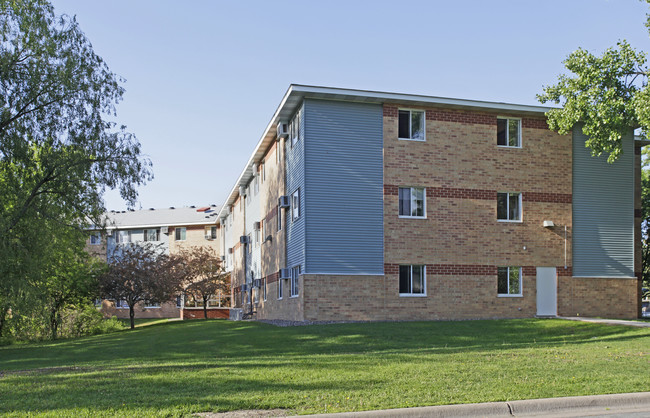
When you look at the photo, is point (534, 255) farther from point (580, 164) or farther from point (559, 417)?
point (559, 417)

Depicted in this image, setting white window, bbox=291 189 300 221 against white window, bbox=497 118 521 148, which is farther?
white window, bbox=497 118 521 148

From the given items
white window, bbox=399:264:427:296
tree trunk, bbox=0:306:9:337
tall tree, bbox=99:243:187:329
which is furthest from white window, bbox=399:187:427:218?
tall tree, bbox=99:243:187:329

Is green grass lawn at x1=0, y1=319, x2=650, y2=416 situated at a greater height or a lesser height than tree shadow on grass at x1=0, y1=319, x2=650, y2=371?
greater

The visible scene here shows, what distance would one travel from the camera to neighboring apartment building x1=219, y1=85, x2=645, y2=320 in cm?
2464

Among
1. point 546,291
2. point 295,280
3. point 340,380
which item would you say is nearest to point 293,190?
point 295,280

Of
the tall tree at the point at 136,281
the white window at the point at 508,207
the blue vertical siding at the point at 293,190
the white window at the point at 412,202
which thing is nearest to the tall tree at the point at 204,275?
the tall tree at the point at 136,281

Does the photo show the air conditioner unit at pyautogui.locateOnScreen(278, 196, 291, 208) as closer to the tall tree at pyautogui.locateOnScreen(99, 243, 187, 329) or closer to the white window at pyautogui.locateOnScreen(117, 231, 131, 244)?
the tall tree at pyautogui.locateOnScreen(99, 243, 187, 329)

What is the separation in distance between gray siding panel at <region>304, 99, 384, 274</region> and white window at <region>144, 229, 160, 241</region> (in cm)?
3980

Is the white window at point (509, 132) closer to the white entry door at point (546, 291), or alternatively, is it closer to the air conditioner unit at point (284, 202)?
the white entry door at point (546, 291)

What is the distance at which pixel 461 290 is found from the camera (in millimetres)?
25594

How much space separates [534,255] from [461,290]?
141 inches

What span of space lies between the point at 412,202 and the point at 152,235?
40903mm

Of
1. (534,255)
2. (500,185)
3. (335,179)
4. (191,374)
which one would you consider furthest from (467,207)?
(191,374)

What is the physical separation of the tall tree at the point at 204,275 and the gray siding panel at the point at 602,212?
28.0m
